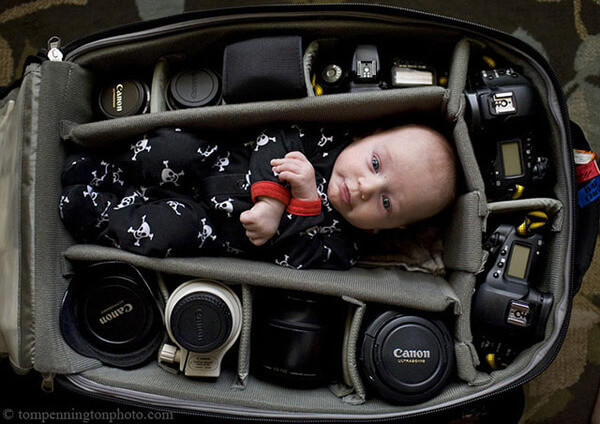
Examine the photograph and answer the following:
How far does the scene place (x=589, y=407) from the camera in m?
Result: 1.57

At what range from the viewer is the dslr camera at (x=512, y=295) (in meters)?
1.16

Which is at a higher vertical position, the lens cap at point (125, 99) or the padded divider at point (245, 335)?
the lens cap at point (125, 99)

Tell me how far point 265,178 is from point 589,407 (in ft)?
4.42

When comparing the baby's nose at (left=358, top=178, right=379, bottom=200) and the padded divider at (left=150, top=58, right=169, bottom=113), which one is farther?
the padded divider at (left=150, top=58, right=169, bottom=113)

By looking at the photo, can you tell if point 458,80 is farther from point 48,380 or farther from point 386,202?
point 48,380

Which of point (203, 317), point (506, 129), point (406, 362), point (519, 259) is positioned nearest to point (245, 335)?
point (203, 317)

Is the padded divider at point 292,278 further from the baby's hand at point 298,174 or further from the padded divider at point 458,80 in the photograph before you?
the padded divider at point 458,80

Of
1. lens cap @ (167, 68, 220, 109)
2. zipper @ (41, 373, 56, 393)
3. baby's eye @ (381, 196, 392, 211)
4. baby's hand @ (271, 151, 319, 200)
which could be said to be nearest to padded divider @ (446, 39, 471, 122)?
baby's eye @ (381, 196, 392, 211)

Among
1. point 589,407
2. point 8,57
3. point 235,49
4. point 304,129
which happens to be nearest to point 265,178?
point 304,129

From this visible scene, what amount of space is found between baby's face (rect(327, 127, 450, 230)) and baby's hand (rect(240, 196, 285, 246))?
0.15 meters

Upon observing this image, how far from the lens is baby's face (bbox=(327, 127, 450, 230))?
1123 mm

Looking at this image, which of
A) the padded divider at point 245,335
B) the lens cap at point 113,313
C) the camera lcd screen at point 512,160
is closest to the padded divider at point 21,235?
the lens cap at point 113,313

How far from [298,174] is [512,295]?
612 mm

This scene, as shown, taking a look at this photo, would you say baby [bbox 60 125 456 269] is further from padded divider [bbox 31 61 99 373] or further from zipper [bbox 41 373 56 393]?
zipper [bbox 41 373 56 393]
